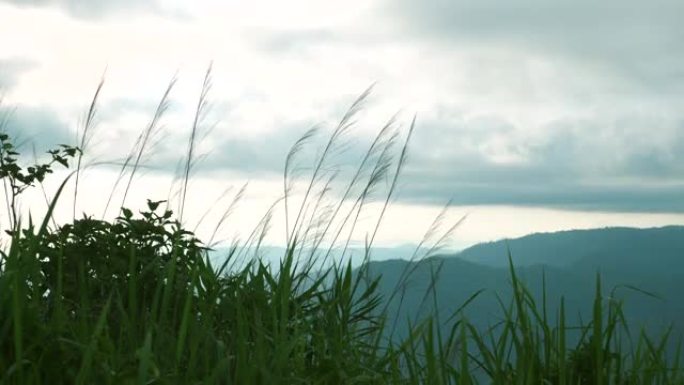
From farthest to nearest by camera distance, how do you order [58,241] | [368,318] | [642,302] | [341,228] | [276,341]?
[642,302] < [341,228] < [368,318] < [58,241] < [276,341]

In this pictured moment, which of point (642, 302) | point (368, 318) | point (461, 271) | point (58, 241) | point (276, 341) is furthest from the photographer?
point (461, 271)

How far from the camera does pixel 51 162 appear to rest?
15.9 feet

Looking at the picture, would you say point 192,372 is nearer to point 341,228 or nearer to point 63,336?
point 63,336

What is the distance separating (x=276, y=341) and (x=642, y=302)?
163m

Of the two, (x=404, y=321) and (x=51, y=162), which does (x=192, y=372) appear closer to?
(x=404, y=321)

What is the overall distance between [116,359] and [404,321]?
1978 millimetres

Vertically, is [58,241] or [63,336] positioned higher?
[58,241]

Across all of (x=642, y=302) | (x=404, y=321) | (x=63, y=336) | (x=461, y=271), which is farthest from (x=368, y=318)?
(x=461, y=271)

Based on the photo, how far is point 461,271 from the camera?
175 metres

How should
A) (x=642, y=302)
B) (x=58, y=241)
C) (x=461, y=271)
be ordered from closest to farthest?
(x=58, y=241), (x=642, y=302), (x=461, y=271)

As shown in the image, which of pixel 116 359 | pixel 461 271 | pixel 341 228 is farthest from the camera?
pixel 461 271

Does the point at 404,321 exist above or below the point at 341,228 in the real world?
below

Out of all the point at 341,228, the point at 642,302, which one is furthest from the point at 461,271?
the point at 341,228

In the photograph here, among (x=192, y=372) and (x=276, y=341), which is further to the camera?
(x=276, y=341)
